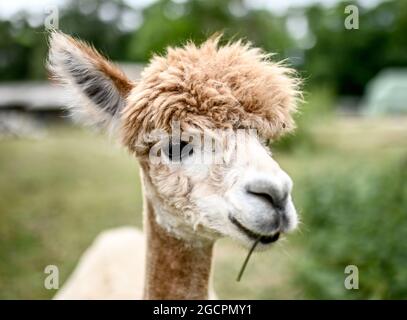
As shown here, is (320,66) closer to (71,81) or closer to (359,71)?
(359,71)

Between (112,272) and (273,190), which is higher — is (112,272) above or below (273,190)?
below

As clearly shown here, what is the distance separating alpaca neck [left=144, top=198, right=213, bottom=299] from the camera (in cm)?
268

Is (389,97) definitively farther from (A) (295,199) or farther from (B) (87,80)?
(B) (87,80)

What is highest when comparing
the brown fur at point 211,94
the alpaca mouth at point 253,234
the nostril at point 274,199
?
the brown fur at point 211,94

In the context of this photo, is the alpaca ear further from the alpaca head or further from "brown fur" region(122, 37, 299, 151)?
"brown fur" region(122, 37, 299, 151)

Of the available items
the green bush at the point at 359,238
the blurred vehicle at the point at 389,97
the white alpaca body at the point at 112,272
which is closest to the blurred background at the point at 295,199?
A: the green bush at the point at 359,238

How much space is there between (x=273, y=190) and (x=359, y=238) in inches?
158

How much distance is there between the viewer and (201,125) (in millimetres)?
2320

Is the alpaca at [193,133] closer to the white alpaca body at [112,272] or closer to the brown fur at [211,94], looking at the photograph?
the brown fur at [211,94]

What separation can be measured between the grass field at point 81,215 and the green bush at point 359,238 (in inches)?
9.3

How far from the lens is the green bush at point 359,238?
495 centimetres

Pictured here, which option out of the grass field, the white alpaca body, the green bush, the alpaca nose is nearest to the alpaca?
the alpaca nose

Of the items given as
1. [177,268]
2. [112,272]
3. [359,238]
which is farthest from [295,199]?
[177,268]

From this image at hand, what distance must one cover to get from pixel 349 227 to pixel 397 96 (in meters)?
45.0
